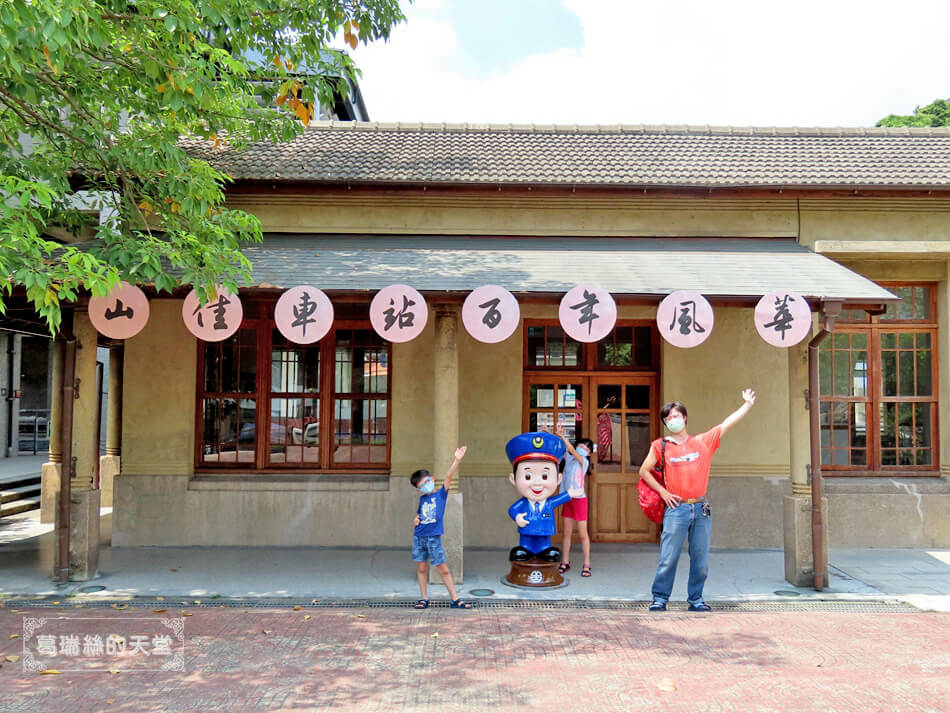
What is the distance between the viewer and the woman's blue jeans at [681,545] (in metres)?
7.18

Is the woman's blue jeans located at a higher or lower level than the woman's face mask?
lower

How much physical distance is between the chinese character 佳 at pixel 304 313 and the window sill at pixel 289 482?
3.27 meters

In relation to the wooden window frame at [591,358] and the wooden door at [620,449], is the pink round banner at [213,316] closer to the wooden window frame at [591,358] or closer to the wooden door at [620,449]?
the wooden window frame at [591,358]

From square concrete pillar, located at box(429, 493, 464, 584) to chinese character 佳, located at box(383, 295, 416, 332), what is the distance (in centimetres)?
210

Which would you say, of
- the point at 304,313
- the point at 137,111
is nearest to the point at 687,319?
the point at 304,313

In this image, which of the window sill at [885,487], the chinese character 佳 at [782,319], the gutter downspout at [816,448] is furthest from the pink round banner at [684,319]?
the window sill at [885,487]

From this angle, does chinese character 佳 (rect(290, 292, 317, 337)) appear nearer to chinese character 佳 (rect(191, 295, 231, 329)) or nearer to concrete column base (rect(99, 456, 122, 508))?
chinese character 佳 (rect(191, 295, 231, 329))

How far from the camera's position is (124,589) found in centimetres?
789

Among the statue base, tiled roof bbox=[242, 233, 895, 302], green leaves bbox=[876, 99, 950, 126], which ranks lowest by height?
the statue base

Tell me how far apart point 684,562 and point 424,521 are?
4093mm

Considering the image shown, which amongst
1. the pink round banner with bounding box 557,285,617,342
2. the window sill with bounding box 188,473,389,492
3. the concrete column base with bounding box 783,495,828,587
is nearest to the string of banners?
the pink round banner with bounding box 557,285,617,342

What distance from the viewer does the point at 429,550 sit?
24.1 feet

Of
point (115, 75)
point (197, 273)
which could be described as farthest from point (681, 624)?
point (115, 75)

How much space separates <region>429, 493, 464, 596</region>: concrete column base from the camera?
8109mm
